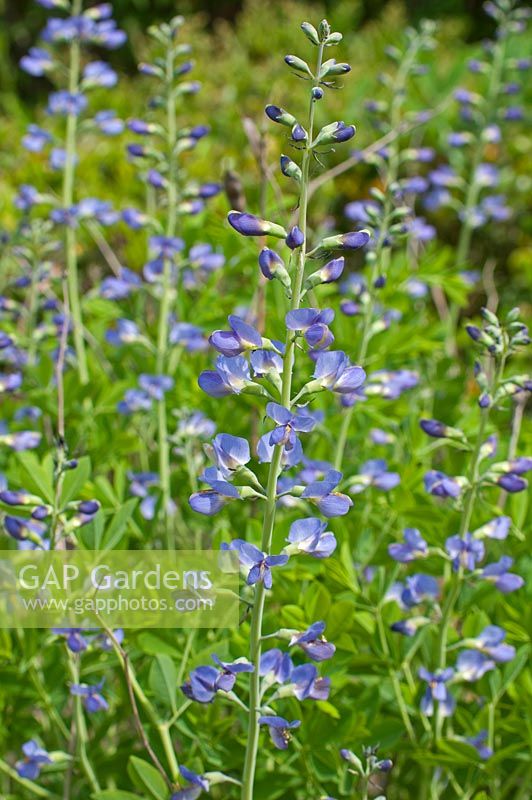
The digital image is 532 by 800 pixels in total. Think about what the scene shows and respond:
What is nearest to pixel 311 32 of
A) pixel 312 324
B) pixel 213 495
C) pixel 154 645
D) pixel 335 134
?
pixel 335 134

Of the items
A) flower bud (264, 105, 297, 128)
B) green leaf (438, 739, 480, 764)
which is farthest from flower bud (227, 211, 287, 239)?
green leaf (438, 739, 480, 764)

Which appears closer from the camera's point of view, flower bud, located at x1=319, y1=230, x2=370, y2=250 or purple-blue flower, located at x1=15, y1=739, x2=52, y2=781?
flower bud, located at x1=319, y1=230, x2=370, y2=250

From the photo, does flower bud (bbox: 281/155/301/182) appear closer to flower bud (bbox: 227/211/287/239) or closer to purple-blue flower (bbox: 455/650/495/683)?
flower bud (bbox: 227/211/287/239)

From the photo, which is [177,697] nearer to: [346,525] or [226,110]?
[346,525]

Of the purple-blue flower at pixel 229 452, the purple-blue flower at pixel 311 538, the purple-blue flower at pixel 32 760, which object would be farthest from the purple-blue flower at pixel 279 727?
the purple-blue flower at pixel 32 760

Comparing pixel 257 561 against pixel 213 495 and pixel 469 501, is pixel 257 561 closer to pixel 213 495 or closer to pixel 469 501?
pixel 213 495

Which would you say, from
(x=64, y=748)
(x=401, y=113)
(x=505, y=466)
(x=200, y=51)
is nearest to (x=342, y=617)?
(x=505, y=466)

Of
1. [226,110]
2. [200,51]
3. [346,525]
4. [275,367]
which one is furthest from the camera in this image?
[200,51]
